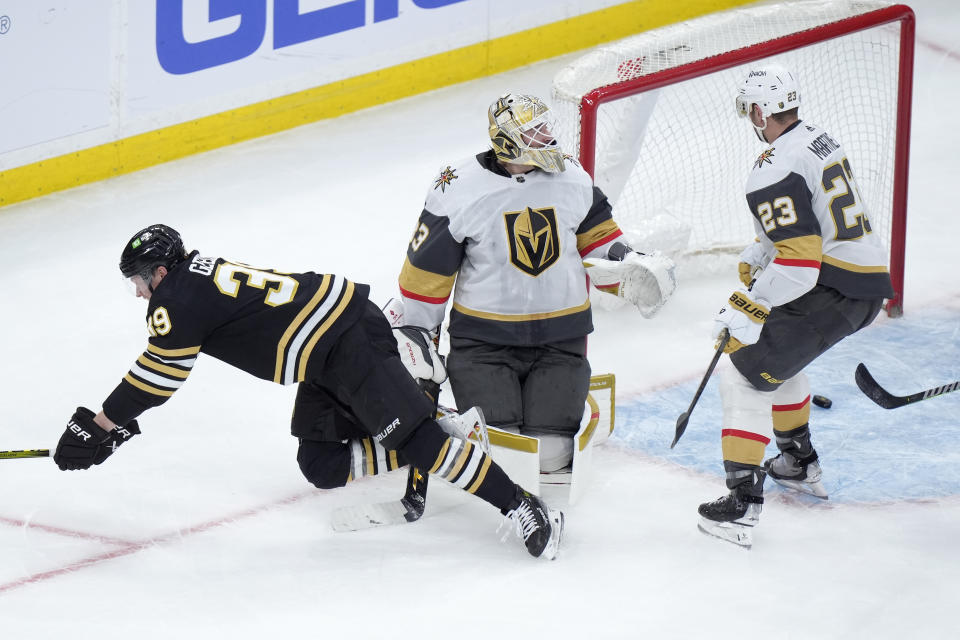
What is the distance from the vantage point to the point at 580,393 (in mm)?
3518

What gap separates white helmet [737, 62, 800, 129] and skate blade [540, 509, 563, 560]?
3.63 feet

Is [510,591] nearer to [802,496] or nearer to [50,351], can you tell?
[802,496]

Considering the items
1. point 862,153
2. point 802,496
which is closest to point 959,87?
point 862,153

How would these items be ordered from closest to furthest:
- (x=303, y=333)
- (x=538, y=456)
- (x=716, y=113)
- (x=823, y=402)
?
(x=303, y=333), (x=538, y=456), (x=823, y=402), (x=716, y=113)

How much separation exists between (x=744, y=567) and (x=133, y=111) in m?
3.45

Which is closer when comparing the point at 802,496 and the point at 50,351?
the point at 802,496

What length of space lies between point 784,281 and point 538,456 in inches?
29.8

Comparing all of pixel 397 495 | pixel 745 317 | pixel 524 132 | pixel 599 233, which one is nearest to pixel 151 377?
pixel 397 495

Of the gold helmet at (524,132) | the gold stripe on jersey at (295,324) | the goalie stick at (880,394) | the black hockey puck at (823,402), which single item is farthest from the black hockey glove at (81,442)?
the black hockey puck at (823,402)

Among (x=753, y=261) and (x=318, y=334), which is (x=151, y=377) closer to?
(x=318, y=334)

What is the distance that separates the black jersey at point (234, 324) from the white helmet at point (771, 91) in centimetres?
109

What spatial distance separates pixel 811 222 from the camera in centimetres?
318

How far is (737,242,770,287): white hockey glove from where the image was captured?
345 cm

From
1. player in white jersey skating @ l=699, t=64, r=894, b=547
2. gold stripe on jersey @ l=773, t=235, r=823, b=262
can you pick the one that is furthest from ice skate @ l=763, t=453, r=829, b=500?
gold stripe on jersey @ l=773, t=235, r=823, b=262
